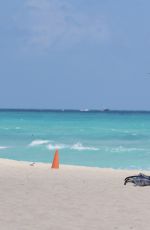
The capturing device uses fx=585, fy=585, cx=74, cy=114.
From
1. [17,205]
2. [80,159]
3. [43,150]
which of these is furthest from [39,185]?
[43,150]

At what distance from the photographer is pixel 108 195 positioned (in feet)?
38.9

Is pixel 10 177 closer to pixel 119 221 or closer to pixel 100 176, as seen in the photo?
pixel 100 176

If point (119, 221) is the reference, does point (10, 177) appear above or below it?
above

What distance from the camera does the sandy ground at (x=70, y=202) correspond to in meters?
8.66

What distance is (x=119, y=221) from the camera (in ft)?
29.5

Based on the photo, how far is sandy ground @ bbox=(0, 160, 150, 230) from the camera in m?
8.66

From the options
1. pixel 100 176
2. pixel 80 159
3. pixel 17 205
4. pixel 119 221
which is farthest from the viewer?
pixel 80 159

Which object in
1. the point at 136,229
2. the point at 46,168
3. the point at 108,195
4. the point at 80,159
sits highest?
the point at 80,159

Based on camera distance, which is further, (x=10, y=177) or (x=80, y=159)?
(x=80, y=159)

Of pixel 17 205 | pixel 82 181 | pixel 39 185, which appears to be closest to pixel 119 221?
pixel 17 205

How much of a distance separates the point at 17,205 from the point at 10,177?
462 centimetres

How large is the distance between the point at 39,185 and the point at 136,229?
16.7 ft

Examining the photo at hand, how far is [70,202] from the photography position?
10.7m

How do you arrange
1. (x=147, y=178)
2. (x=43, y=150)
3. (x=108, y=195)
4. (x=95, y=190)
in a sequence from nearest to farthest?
(x=108, y=195)
(x=95, y=190)
(x=147, y=178)
(x=43, y=150)
